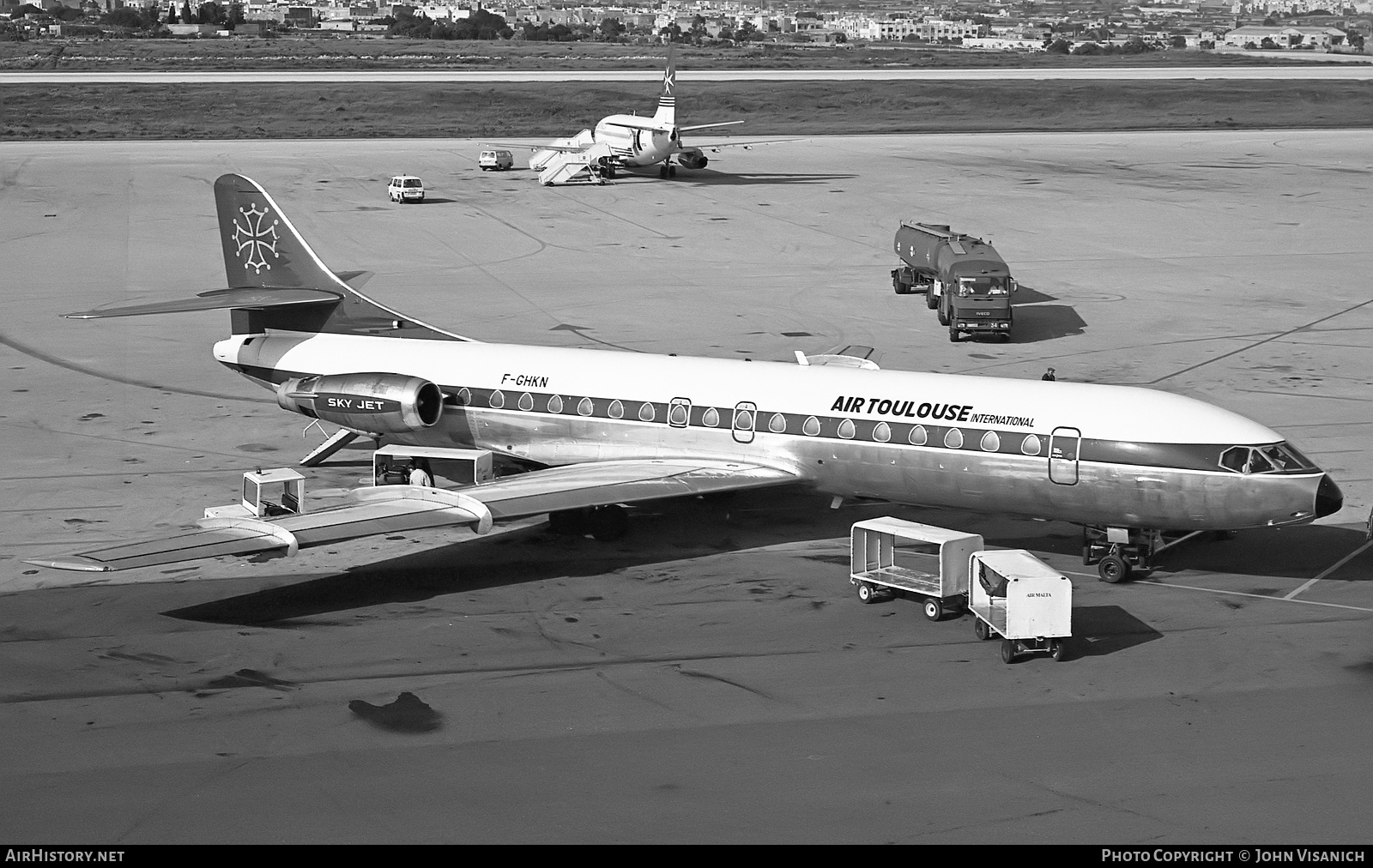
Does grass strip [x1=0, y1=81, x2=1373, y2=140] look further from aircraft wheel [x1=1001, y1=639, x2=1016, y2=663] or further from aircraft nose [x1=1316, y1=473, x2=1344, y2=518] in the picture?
aircraft wheel [x1=1001, y1=639, x2=1016, y2=663]

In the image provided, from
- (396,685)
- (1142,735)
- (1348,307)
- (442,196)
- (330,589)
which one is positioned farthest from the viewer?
(442,196)

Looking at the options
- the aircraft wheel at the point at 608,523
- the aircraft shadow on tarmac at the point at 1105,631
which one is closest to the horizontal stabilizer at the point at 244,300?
the aircraft wheel at the point at 608,523

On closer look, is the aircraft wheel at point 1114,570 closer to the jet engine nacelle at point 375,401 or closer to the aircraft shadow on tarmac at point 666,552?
the aircraft shadow on tarmac at point 666,552

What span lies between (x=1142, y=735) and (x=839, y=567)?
309 inches

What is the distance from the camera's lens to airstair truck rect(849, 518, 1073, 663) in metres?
21.1

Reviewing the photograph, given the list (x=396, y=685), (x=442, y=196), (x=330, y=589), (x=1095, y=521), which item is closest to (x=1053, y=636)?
(x=1095, y=521)

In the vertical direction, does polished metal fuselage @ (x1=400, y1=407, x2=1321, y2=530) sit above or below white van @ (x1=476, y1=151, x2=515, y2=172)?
below

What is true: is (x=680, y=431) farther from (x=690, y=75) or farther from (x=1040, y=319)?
(x=690, y=75)

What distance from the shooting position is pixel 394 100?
374 ft

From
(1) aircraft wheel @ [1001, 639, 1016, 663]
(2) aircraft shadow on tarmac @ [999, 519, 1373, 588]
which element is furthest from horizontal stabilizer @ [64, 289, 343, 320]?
(1) aircraft wheel @ [1001, 639, 1016, 663]

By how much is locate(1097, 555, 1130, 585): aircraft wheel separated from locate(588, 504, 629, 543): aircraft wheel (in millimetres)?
8595

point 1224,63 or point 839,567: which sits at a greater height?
point 1224,63

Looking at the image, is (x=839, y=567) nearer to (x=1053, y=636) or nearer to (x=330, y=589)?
(x=1053, y=636)
